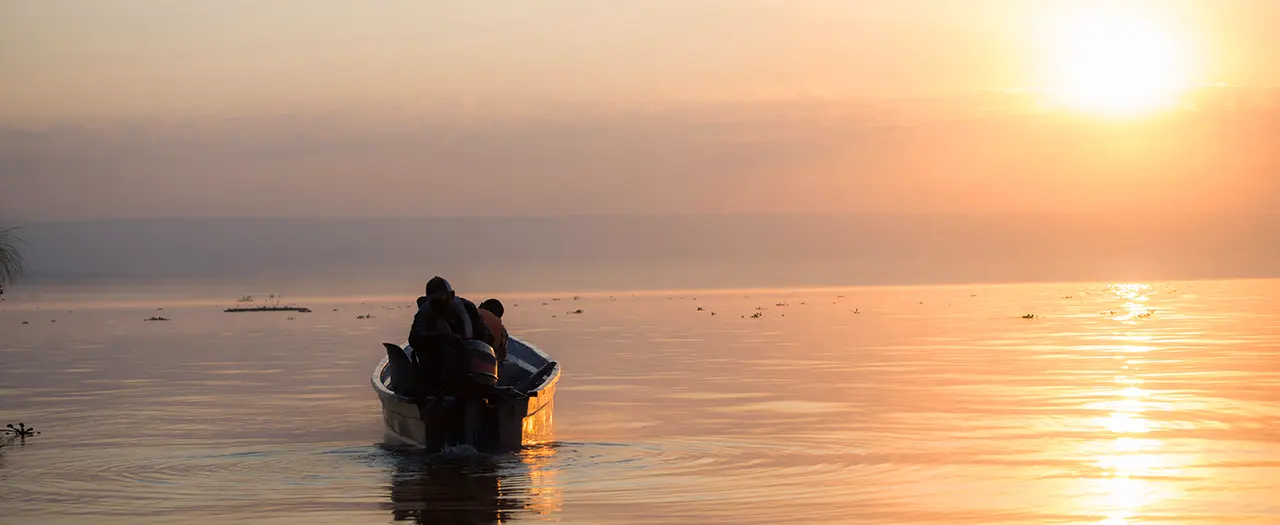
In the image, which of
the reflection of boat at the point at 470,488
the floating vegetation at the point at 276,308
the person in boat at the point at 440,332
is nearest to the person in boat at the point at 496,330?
the person in boat at the point at 440,332

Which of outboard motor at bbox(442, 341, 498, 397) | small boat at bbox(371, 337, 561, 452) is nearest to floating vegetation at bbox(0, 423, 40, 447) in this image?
small boat at bbox(371, 337, 561, 452)

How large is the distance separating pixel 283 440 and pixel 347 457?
2664mm

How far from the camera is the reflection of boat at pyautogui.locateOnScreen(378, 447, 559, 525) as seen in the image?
16.2 m

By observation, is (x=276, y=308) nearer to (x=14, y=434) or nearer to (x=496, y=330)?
(x=14, y=434)

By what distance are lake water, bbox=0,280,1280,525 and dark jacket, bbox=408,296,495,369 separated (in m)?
1.39

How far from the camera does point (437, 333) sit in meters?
21.0

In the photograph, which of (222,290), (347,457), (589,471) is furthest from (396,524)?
(222,290)

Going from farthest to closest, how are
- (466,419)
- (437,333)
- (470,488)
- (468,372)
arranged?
1. (437,333)
2. (468,372)
3. (466,419)
4. (470,488)

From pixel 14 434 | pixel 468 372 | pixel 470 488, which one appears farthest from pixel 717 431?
pixel 14 434

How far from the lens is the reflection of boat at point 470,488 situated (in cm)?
1617

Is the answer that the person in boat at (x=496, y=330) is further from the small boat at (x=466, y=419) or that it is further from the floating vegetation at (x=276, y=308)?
the floating vegetation at (x=276, y=308)

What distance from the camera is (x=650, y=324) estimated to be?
5403cm

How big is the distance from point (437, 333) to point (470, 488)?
3593mm

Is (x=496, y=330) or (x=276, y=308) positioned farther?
(x=276, y=308)
